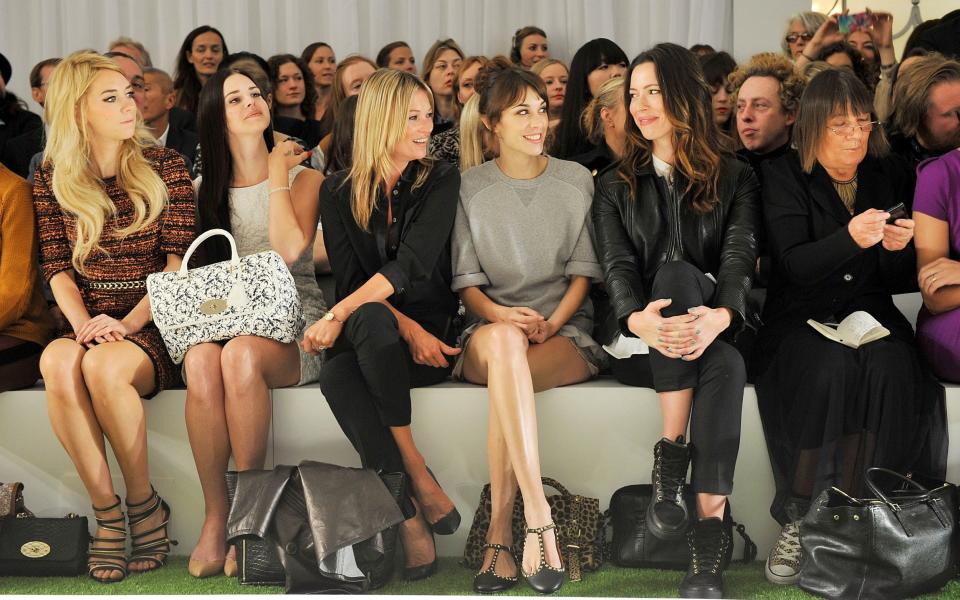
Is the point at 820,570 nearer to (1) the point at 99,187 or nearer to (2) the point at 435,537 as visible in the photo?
(2) the point at 435,537

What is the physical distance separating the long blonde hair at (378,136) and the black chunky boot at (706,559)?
1389 millimetres

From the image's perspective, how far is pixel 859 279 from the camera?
3396 mm

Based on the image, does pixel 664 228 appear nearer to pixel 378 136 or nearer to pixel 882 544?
pixel 378 136

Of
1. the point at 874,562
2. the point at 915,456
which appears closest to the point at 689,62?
the point at 915,456

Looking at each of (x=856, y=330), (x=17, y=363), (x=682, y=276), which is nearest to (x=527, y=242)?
(x=682, y=276)

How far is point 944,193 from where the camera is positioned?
3.39 metres

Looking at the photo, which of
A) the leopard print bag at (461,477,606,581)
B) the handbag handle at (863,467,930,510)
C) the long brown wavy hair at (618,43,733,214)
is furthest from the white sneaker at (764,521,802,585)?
the long brown wavy hair at (618,43,733,214)

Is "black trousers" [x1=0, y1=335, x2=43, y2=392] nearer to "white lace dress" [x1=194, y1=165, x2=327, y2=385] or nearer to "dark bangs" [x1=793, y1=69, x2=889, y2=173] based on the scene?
"white lace dress" [x1=194, y1=165, x2=327, y2=385]

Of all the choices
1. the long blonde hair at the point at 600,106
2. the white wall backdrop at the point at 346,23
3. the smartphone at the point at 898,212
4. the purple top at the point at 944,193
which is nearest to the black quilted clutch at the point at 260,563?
the long blonde hair at the point at 600,106

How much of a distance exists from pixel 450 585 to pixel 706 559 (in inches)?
28.7

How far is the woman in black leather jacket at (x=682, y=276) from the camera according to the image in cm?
306

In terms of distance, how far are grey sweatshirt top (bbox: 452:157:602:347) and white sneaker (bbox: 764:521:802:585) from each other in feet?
2.73

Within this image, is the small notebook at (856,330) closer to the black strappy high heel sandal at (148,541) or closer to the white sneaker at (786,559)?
the white sneaker at (786,559)

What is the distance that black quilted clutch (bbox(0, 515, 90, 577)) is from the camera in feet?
10.8
